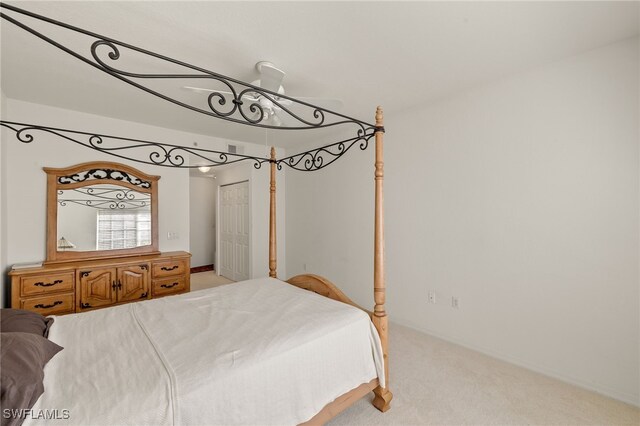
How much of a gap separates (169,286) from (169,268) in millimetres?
228

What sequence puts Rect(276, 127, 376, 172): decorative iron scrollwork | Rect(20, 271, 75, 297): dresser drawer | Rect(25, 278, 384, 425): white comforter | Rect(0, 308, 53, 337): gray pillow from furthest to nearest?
Rect(20, 271, 75, 297): dresser drawer → Rect(276, 127, 376, 172): decorative iron scrollwork → Rect(0, 308, 53, 337): gray pillow → Rect(25, 278, 384, 425): white comforter

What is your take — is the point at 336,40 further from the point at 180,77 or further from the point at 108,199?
the point at 108,199

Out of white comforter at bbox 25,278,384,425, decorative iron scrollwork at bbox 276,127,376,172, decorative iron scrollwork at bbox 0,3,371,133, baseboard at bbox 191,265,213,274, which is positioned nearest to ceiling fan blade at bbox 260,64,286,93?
decorative iron scrollwork at bbox 0,3,371,133

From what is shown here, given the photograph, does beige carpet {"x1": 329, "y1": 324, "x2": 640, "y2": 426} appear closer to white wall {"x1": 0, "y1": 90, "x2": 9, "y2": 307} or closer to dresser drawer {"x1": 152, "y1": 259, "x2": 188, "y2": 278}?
dresser drawer {"x1": 152, "y1": 259, "x2": 188, "y2": 278}

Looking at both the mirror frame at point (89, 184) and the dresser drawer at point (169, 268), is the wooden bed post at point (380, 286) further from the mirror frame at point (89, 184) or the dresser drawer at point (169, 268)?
the mirror frame at point (89, 184)

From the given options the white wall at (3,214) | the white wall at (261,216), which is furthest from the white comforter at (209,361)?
the white wall at (261,216)

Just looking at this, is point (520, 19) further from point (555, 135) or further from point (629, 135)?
point (629, 135)

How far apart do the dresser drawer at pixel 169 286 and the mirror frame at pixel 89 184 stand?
492mm

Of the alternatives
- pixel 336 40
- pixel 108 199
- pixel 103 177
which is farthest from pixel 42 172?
pixel 336 40

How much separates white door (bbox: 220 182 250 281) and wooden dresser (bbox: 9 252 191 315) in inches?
57.9

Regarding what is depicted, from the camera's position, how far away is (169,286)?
3.54 meters

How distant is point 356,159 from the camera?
394 cm

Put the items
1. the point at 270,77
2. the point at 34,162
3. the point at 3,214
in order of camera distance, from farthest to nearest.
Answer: the point at 34,162
the point at 3,214
the point at 270,77

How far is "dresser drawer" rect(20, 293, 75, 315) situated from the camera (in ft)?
8.96
